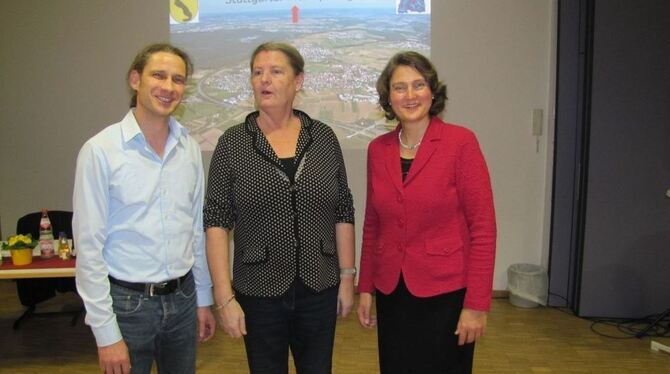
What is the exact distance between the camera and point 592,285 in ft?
11.6

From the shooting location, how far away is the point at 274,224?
1.50 metres

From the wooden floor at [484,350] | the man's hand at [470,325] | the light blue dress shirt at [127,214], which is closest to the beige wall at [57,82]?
the wooden floor at [484,350]

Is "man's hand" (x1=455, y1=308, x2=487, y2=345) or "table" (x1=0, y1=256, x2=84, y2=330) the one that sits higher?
"man's hand" (x1=455, y1=308, x2=487, y2=345)

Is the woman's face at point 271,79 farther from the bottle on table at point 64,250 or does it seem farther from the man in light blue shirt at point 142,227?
the bottle on table at point 64,250

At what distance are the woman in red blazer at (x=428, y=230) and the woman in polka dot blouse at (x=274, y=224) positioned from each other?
0.19 metres

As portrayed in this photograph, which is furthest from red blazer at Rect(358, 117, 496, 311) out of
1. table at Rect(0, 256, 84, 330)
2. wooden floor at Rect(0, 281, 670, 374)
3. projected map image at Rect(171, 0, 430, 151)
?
projected map image at Rect(171, 0, 430, 151)

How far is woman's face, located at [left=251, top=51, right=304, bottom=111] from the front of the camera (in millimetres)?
1521

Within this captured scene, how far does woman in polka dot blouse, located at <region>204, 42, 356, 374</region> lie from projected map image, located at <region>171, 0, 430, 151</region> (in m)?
2.40

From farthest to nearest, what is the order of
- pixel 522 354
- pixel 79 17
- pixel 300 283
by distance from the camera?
1. pixel 79 17
2. pixel 522 354
3. pixel 300 283

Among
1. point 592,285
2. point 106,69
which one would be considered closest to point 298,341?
point 592,285

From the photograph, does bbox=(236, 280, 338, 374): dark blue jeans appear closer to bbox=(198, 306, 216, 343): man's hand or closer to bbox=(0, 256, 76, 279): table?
bbox=(198, 306, 216, 343): man's hand

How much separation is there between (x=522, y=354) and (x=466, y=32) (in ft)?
7.44

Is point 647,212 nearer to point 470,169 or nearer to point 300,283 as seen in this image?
point 470,169

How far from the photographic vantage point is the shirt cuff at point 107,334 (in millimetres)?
1380
